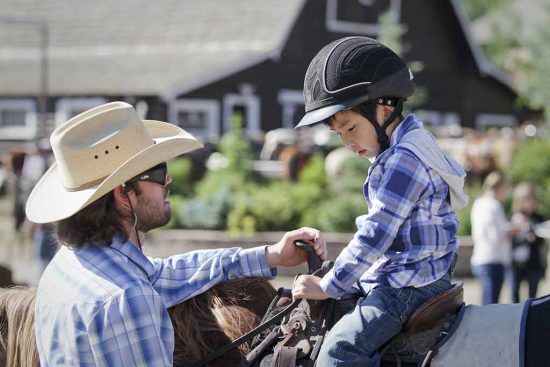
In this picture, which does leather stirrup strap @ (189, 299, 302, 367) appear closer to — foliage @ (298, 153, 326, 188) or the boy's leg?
the boy's leg

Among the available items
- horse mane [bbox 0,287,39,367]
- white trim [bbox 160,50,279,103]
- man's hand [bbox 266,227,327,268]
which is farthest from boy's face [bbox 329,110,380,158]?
white trim [bbox 160,50,279,103]

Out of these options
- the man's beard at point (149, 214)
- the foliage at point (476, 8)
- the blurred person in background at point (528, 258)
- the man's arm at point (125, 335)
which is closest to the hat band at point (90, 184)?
the man's beard at point (149, 214)

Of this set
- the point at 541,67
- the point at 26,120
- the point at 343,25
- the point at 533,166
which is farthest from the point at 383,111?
the point at 26,120

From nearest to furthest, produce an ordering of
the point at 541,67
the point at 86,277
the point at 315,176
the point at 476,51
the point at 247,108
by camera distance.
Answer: the point at 86,277 → the point at 315,176 → the point at 541,67 → the point at 247,108 → the point at 476,51

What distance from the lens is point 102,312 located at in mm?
2900

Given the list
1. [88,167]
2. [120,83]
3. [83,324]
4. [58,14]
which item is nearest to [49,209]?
[88,167]

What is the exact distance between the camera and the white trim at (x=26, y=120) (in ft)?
102

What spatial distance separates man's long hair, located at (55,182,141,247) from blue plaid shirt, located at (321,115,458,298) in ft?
2.43

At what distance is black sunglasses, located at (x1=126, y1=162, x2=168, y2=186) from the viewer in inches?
125

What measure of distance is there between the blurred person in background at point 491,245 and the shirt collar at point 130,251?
6904 millimetres

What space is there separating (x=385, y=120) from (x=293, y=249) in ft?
2.15

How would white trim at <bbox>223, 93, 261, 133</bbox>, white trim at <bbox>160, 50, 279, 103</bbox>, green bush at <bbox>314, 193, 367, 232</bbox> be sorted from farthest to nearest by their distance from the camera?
white trim at <bbox>223, 93, 261, 133</bbox>
white trim at <bbox>160, 50, 279, 103</bbox>
green bush at <bbox>314, 193, 367, 232</bbox>

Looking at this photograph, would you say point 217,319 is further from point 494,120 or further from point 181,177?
point 494,120

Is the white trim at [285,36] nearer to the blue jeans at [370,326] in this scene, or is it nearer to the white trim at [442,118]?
the white trim at [442,118]
